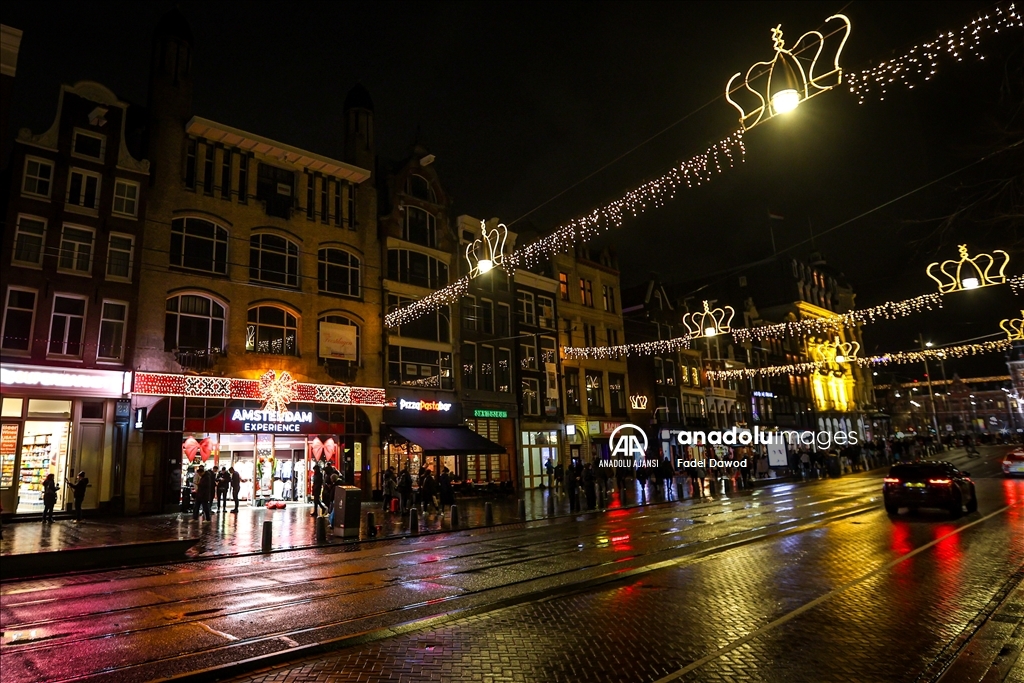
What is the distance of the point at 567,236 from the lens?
17.6 m

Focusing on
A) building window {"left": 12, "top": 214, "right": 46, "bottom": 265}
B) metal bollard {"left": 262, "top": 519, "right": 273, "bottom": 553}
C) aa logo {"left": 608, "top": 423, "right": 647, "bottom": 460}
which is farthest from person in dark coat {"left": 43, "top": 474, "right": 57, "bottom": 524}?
aa logo {"left": 608, "top": 423, "right": 647, "bottom": 460}

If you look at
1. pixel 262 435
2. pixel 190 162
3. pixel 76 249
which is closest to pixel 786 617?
pixel 262 435

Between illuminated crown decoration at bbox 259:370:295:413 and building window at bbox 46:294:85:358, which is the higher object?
building window at bbox 46:294:85:358

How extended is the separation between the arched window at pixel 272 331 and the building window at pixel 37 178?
27.4 feet

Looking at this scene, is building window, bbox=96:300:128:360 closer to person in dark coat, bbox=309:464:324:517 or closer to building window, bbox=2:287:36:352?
building window, bbox=2:287:36:352

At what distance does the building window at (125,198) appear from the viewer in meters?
24.3

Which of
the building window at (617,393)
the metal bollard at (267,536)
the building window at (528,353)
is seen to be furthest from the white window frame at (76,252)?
the building window at (617,393)

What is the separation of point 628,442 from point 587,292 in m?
11.0

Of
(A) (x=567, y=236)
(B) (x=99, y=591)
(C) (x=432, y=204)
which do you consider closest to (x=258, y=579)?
(B) (x=99, y=591)

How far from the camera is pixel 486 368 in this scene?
35.9 metres

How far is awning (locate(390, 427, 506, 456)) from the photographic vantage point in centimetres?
2936

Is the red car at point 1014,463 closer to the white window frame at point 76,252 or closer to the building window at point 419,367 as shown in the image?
the building window at point 419,367

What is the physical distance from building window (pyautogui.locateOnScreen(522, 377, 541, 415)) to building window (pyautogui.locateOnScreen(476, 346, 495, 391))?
109 inches

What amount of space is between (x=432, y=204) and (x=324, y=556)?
956 inches
